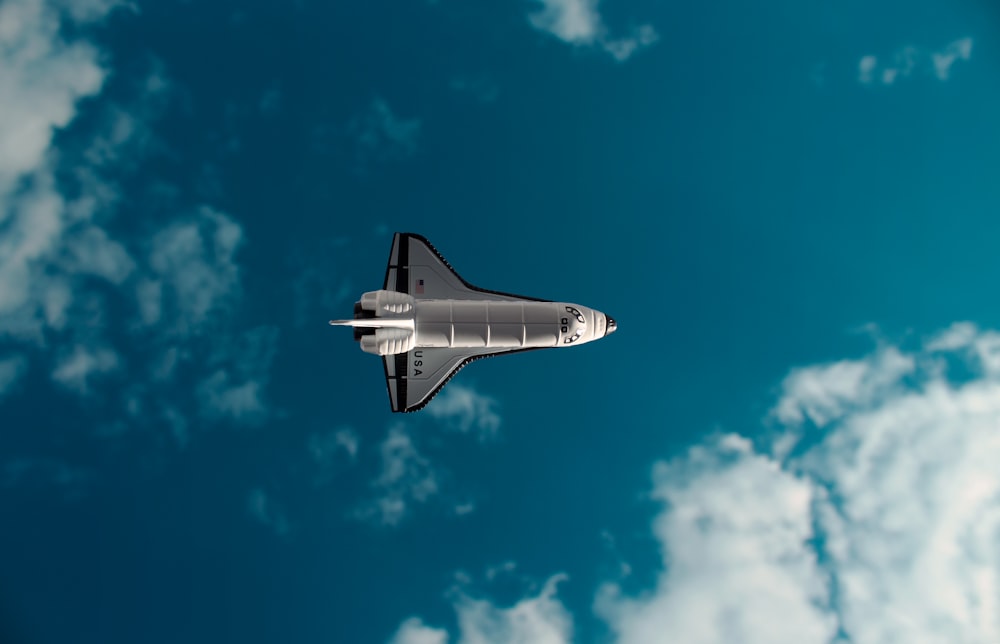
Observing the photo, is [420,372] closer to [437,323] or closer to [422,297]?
[437,323]

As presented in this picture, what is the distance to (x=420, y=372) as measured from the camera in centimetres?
2952

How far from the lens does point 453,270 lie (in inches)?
1186

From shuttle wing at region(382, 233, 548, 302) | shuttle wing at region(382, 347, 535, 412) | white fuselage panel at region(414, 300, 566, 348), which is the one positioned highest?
shuttle wing at region(382, 233, 548, 302)

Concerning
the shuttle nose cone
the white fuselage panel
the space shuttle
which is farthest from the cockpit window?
the shuttle nose cone

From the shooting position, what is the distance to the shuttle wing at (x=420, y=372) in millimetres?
29359

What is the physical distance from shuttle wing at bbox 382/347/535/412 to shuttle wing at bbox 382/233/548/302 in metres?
2.80

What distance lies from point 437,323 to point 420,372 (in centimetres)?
365

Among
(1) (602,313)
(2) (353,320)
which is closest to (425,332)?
(2) (353,320)

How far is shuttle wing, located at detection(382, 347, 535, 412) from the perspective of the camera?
96.3ft

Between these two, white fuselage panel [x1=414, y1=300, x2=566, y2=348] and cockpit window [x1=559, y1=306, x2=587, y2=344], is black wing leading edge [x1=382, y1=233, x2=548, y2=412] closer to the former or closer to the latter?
white fuselage panel [x1=414, y1=300, x2=566, y2=348]

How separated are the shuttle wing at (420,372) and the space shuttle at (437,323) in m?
0.05

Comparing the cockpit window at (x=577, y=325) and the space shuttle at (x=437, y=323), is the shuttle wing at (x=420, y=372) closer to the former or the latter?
the space shuttle at (x=437, y=323)

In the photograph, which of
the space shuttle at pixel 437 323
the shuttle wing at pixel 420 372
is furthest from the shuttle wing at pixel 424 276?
the shuttle wing at pixel 420 372

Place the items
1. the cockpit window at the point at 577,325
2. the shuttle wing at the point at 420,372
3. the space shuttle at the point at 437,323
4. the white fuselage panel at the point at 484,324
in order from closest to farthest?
the space shuttle at the point at 437,323
the white fuselage panel at the point at 484,324
the cockpit window at the point at 577,325
the shuttle wing at the point at 420,372
